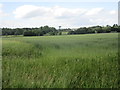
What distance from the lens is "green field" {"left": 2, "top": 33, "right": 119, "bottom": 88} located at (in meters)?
2.95

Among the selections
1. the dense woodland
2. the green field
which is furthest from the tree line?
the green field

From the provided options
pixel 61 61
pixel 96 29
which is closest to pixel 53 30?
pixel 61 61

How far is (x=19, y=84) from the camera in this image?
2879 mm

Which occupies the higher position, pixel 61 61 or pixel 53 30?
pixel 53 30

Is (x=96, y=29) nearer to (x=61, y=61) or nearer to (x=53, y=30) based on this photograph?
(x=53, y=30)

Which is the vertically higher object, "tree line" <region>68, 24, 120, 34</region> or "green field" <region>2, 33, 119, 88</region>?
"tree line" <region>68, 24, 120, 34</region>

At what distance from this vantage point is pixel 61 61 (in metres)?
3.16

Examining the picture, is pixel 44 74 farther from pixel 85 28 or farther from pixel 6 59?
pixel 85 28

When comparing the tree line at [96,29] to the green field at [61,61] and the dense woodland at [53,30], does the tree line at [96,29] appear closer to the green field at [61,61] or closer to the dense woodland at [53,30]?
the dense woodland at [53,30]

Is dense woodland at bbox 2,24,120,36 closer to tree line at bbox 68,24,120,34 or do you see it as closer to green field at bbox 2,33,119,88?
tree line at bbox 68,24,120,34

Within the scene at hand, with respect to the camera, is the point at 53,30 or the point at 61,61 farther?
the point at 53,30

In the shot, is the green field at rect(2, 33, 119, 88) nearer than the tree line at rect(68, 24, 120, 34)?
Yes

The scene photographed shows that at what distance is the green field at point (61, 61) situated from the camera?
2.95 metres

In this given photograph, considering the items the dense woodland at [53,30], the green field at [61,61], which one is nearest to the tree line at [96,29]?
the dense woodland at [53,30]
